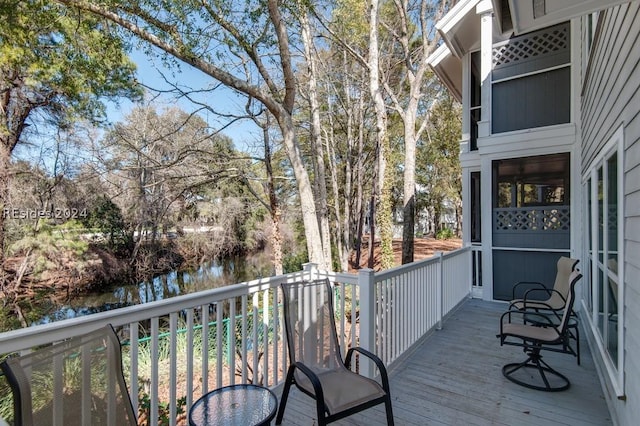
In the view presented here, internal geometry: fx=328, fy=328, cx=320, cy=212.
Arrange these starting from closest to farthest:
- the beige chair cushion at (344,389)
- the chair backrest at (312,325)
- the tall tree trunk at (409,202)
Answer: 1. the beige chair cushion at (344,389)
2. the chair backrest at (312,325)
3. the tall tree trunk at (409,202)

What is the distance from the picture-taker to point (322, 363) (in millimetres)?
2684

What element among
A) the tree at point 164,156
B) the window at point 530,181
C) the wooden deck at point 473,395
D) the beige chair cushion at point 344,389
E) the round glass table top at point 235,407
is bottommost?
the wooden deck at point 473,395

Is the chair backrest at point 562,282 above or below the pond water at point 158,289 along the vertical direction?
above

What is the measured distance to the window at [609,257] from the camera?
7.57ft

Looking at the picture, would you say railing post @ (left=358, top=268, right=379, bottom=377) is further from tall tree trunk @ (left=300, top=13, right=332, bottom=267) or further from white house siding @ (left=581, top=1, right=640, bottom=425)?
tall tree trunk @ (left=300, top=13, right=332, bottom=267)

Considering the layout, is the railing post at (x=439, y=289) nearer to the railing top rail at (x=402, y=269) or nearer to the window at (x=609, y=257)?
the railing top rail at (x=402, y=269)

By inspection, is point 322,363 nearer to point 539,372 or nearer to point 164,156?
point 539,372

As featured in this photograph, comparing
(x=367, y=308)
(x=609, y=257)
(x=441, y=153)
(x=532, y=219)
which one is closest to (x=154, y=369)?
(x=367, y=308)

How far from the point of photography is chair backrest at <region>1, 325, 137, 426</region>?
Result: 114 centimetres

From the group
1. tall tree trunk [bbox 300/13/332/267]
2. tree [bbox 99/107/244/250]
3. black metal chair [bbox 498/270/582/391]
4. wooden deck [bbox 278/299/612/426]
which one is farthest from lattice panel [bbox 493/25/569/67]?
tree [bbox 99/107/244/250]

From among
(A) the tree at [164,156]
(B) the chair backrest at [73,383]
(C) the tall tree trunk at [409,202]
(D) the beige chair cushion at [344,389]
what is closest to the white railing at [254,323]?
(B) the chair backrest at [73,383]

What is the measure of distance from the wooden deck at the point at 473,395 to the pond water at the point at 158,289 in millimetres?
9884

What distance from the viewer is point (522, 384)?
121 inches

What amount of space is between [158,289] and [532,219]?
41.5ft
